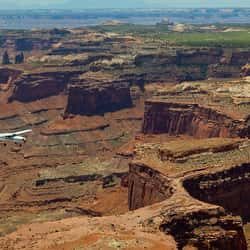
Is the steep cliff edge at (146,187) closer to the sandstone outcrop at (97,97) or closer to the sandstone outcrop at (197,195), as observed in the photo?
the sandstone outcrop at (197,195)

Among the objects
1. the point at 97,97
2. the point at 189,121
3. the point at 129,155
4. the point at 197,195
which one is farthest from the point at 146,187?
the point at 97,97

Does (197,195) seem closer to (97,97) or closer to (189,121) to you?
(189,121)

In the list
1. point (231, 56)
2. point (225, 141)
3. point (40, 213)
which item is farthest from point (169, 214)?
point (231, 56)

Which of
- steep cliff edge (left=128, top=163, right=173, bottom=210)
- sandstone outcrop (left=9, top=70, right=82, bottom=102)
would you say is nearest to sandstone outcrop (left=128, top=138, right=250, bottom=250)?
steep cliff edge (left=128, top=163, right=173, bottom=210)

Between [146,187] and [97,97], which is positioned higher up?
[146,187]

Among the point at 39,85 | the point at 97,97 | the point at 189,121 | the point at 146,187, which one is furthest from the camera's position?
the point at 39,85

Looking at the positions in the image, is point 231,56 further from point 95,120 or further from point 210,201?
point 210,201

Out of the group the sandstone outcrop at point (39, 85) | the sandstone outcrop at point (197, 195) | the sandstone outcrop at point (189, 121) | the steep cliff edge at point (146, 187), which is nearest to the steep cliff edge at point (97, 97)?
the sandstone outcrop at point (39, 85)

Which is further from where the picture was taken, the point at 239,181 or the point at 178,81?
the point at 178,81

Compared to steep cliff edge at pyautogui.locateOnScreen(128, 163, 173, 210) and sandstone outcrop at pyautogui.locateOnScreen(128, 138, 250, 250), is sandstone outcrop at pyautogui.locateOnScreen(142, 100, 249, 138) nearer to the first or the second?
sandstone outcrop at pyautogui.locateOnScreen(128, 138, 250, 250)
